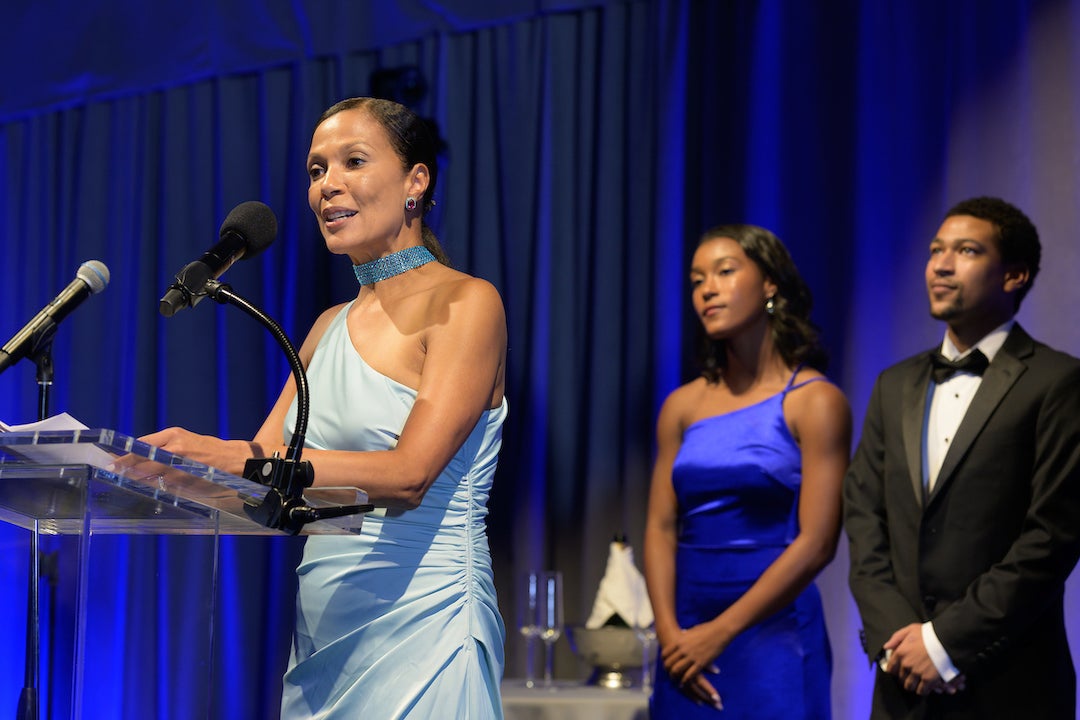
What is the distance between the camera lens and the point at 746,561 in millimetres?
3354

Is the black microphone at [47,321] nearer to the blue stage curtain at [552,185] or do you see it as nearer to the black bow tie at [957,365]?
the black bow tie at [957,365]

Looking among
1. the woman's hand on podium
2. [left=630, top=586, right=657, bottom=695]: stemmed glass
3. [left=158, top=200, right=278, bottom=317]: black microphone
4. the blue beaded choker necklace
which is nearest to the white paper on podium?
the woman's hand on podium

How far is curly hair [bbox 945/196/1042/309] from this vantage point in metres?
3.20

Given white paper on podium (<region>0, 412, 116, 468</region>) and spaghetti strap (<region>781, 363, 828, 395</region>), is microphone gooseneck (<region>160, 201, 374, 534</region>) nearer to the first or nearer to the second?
white paper on podium (<region>0, 412, 116, 468</region>)

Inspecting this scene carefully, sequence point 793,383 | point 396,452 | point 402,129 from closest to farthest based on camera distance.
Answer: point 396,452 → point 402,129 → point 793,383

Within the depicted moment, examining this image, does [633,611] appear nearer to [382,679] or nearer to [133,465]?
[382,679]

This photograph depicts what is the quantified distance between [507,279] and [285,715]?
3.15m

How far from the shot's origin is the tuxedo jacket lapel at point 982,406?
2916mm

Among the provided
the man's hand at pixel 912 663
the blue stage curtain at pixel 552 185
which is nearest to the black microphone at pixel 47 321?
the man's hand at pixel 912 663

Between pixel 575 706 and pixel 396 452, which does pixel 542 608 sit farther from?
pixel 396 452

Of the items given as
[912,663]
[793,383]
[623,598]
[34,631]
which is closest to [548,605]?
[623,598]

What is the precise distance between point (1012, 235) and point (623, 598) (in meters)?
1.46

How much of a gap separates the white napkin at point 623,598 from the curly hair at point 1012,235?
1.32 metres

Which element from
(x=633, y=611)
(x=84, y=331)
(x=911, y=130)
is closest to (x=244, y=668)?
(x=84, y=331)
